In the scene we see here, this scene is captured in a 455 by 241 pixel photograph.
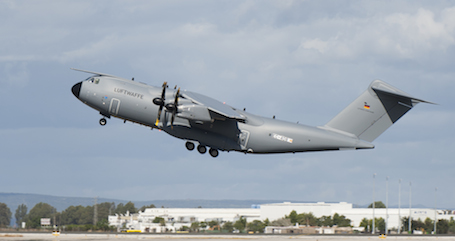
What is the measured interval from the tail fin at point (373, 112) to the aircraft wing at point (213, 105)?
7.58 m

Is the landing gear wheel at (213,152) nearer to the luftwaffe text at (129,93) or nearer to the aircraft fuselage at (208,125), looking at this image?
the aircraft fuselage at (208,125)

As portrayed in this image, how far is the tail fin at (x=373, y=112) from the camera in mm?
34594

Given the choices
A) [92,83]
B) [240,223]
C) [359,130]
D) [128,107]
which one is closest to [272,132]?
[359,130]

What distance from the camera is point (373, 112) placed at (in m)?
34.9

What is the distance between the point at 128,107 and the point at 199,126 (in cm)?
464

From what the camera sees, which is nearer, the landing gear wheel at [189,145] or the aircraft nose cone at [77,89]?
the aircraft nose cone at [77,89]

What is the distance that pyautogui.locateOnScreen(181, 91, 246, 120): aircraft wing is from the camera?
30922 millimetres

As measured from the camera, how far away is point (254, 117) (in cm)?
3469

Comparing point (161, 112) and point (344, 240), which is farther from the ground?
point (161, 112)

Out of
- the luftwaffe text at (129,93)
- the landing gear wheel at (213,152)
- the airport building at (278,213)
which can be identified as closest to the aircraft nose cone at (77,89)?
the luftwaffe text at (129,93)

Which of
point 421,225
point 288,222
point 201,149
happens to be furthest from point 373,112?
point 421,225

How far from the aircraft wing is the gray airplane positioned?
0.07 m

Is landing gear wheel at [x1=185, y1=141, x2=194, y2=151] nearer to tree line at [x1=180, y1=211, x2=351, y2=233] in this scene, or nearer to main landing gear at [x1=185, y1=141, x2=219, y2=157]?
main landing gear at [x1=185, y1=141, x2=219, y2=157]

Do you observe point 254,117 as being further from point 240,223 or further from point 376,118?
point 240,223
